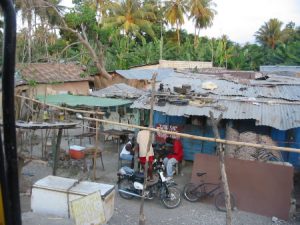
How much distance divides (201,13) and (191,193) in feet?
111

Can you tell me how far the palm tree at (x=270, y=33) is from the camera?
148 ft

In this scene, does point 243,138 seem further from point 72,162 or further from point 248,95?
point 72,162

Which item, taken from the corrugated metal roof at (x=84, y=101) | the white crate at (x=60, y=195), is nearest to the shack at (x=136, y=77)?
the corrugated metal roof at (x=84, y=101)

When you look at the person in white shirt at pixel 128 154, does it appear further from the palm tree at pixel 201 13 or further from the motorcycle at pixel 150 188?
the palm tree at pixel 201 13

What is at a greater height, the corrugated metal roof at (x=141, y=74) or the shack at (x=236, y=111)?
the corrugated metal roof at (x=141, y=74)

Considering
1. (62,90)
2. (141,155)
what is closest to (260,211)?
(141,155)

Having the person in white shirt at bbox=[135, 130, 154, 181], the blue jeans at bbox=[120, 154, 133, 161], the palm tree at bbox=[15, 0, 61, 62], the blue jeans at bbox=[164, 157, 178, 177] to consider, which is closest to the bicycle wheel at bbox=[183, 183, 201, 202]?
the person in white shirt at bbox=[135, 130, 154, 181]

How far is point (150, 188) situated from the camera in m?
8.98

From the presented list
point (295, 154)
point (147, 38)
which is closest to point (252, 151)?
point (295, 154)

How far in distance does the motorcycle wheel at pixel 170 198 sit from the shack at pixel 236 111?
2178 millimetres

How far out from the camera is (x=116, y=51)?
27359 mm

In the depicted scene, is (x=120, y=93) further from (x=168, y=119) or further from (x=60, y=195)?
(x=60, y=195)

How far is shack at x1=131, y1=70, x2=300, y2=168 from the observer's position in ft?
34.1

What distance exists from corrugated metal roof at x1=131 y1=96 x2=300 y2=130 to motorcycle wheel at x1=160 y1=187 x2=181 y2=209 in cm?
296
